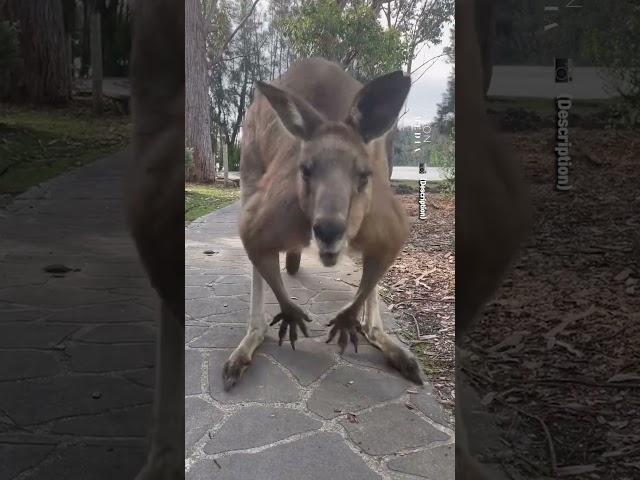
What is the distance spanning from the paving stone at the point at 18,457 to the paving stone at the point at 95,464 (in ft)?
0.13

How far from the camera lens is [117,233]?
1.83 m

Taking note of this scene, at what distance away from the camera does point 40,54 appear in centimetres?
178

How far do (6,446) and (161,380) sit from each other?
1.56 feet

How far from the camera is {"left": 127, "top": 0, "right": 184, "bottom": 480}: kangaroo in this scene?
1817mm

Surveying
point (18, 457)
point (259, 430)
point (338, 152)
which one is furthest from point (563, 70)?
point (18, 457)

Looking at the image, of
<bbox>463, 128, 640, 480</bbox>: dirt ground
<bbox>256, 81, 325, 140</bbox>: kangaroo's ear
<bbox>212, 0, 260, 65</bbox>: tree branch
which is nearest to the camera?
<bbox>256, 81, 325, 140</bbox>: kangaroo's ear

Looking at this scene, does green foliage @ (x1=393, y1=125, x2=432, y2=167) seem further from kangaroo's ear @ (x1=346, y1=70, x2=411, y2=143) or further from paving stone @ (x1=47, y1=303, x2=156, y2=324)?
paving stone @ (x1=47, y1=303, x2=156, y2=324)

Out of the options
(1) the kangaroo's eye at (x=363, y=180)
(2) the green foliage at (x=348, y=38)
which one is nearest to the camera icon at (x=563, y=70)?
(2) the green foliage at (x=348, y=38)

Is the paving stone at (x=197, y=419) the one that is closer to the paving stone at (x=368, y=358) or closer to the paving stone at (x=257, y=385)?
the paving stone at (x=257, y=385)

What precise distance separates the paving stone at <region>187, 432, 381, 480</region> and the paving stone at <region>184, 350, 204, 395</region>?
0.73 feet

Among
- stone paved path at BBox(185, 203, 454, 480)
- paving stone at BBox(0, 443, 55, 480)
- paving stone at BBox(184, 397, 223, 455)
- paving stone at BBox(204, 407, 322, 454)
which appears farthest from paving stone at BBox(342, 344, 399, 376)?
paving stone at BBox(0, 443, 55, 480)

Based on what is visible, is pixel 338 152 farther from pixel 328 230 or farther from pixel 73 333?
pixel 73 333

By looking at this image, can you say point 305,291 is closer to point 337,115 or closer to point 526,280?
point 337,115

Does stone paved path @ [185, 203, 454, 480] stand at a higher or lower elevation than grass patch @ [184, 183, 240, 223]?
lower
